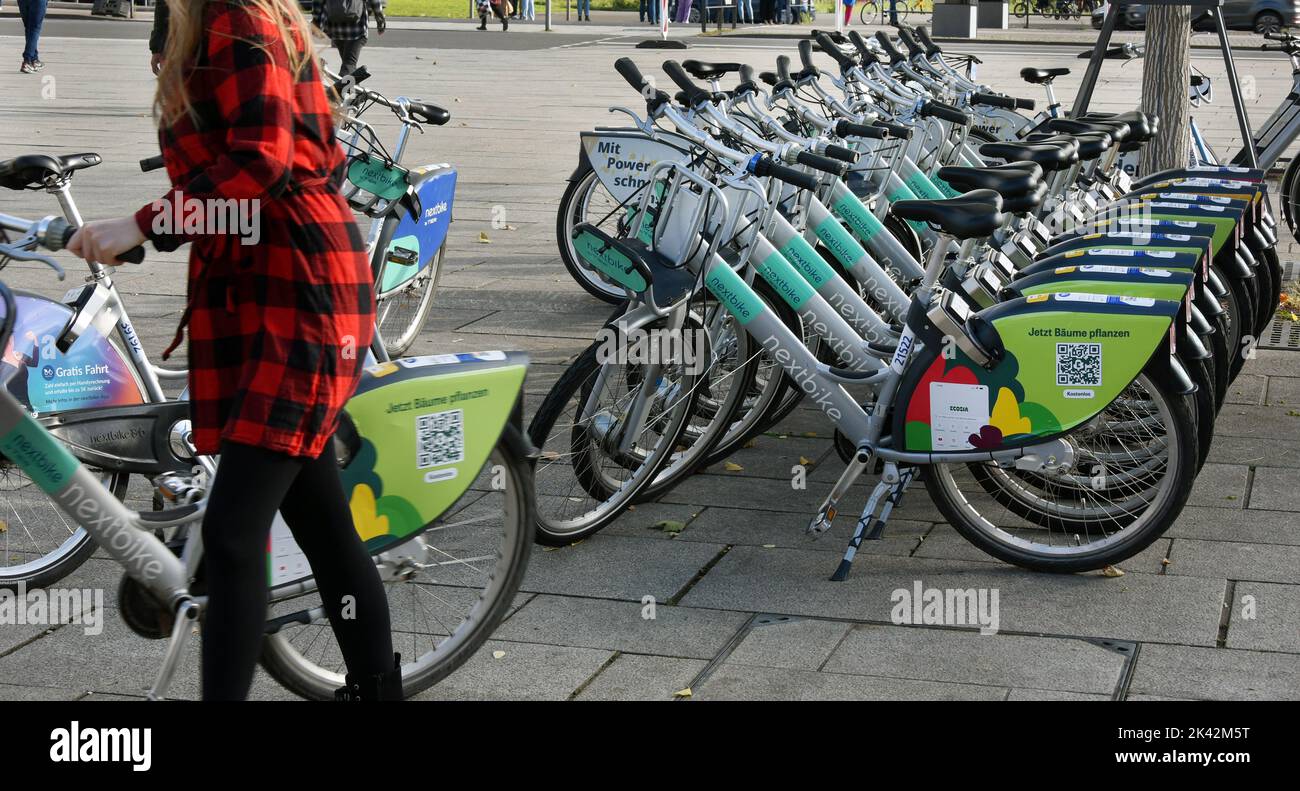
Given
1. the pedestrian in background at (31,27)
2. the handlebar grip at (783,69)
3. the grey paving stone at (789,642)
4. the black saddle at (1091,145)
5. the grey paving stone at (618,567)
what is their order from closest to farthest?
1. the grey paving stone at (789,642)
2. the grey paving stone at (618,567)
3. the black saddle at (1091,145)
4. the handlebar grip at (783,69)
5. the pedestrian in background at (31,27)

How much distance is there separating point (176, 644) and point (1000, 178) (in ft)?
8.51

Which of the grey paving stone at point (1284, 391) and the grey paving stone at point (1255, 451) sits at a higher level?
the grey paving stone at point (1284, 391)

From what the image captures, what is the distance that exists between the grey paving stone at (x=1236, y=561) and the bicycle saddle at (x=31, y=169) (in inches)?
124

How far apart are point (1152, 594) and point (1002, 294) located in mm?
928

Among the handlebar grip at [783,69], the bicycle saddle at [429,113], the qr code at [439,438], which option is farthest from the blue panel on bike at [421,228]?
the qr code at [439,438]

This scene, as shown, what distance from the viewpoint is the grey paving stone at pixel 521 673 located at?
346 cm

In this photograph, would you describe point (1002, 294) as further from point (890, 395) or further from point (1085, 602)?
point (1085, 602)

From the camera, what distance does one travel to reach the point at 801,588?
4117 mm

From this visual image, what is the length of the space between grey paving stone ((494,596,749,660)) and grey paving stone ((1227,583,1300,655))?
1249 millimetres

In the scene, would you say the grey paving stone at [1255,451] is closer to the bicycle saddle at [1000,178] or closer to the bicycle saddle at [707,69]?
the bicycle saddle at [1000,178]

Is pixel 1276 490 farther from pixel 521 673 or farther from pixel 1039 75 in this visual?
pixel 1039 75

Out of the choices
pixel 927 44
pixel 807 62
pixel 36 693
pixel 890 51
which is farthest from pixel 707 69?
pixel 36 693

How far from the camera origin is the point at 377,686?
9.73 ft

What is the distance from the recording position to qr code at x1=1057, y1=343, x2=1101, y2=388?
13.1 ft
